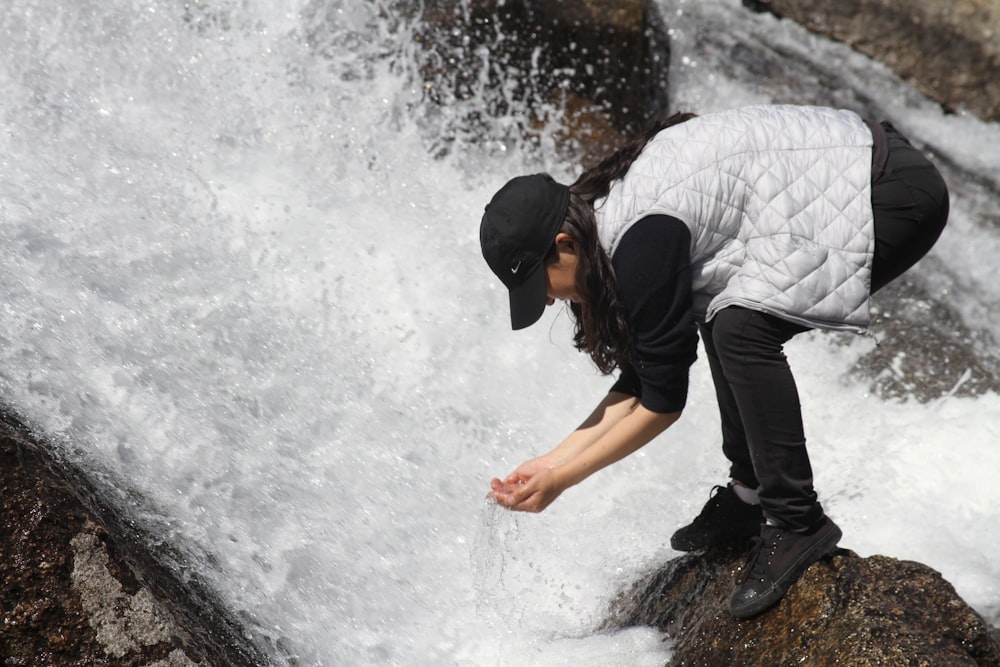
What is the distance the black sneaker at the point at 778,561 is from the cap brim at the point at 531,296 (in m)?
0.94

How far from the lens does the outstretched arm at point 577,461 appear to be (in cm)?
225

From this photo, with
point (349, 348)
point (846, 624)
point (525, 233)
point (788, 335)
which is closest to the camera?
point (525, 233)

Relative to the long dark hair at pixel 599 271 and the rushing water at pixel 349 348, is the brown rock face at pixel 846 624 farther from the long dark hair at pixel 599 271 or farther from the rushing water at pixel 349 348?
the long dark hair at pixel 599 271

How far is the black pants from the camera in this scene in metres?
2.17

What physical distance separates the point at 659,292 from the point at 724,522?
1.08 metres

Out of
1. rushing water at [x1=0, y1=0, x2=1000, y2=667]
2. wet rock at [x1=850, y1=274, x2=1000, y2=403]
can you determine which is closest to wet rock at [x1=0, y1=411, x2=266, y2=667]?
rushing water at [x1=0, y1=0, x2=1000, y2=667]

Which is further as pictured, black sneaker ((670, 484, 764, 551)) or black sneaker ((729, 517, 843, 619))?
black sneaker ((670, 484, 764, 551))

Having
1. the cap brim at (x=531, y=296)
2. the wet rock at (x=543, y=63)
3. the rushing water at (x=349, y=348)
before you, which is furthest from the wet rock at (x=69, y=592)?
the wet rock at (x=543, y=63)

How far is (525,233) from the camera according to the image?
200cm

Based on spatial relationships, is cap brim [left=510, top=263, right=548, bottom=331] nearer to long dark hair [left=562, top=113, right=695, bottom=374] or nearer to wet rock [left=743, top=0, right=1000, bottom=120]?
long dark hair [left=562, top=113, right=695, bottom=374]

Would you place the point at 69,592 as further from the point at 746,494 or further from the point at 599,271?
the point at 746,494

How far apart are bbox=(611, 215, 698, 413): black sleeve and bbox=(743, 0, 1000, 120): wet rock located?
4.05 meters

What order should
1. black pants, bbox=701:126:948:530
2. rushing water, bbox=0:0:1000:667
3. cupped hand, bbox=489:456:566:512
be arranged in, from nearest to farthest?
black pants, bbox=701:126:948:530, cupped hand, bbox=489:456:566:512, rushing water, bbox=0:0:1000:667

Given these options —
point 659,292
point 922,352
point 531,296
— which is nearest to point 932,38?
point 922,352
